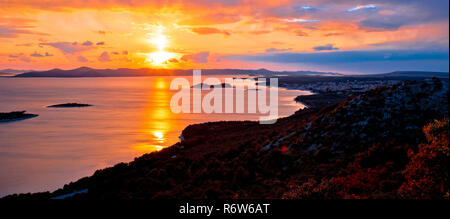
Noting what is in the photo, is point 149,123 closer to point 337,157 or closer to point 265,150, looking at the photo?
point 265,150

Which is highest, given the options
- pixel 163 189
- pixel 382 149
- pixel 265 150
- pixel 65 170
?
pixel 382 149

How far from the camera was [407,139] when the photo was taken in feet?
62.6

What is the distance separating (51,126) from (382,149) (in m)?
71.9

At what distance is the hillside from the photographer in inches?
451

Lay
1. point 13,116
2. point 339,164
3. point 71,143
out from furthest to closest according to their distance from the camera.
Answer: point 13,116 < point 71,143 < point 339,164

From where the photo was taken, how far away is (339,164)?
1752 centimetres

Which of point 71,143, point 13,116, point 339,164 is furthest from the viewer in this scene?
point 13,116

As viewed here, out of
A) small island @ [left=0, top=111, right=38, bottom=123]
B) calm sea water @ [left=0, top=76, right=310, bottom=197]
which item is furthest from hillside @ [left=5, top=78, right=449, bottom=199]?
small island @ [left=0, top=111, right=38, bottom=123]

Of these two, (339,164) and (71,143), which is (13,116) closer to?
(71,143)

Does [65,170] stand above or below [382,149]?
below

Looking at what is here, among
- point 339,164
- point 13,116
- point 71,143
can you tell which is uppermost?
point 339,164

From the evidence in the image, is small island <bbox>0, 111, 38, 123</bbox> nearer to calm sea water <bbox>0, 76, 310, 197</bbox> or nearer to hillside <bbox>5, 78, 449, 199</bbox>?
calm sea water <bbox>0, 76, 310, 197</bbox>

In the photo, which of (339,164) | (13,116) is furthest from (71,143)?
(339,164)
